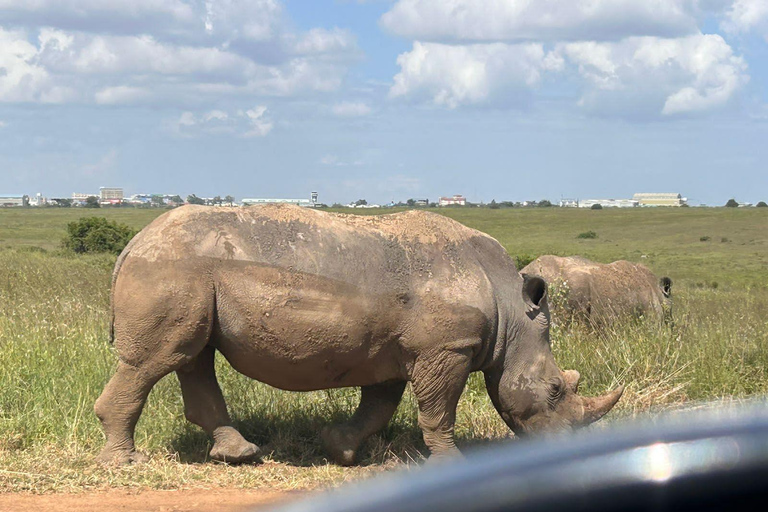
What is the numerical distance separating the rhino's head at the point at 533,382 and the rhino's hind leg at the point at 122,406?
2388 millimetres

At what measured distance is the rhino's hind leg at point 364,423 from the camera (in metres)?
7.63

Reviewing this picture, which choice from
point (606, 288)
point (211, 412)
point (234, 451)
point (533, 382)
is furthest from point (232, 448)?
point (606, 288)

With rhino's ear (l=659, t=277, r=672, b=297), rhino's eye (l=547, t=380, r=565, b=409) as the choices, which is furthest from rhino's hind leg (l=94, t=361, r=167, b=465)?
rhino's ear (l=659, t=277, r=672, b=297)

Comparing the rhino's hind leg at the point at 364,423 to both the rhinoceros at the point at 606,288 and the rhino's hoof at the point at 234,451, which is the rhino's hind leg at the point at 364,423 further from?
the rhinoceros at the point at 606,288

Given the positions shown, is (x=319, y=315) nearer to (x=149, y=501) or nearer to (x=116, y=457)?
(x=149, y=501)

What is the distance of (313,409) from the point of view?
28.0 feet

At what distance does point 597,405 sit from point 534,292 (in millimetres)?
939

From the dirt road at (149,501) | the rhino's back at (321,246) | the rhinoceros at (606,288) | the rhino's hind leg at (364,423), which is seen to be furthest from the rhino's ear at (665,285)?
the dirt road at (149,501)

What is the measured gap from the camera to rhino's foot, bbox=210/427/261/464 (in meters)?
7.33

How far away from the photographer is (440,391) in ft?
23.3

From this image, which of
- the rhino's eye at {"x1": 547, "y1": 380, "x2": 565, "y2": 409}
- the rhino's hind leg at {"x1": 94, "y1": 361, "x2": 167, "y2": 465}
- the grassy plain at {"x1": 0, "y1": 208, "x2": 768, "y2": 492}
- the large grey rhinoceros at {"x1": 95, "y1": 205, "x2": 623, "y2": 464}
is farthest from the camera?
the rhino's eye at {"x1": 547, "y1": 380, "x2": 565, "y2": 409}

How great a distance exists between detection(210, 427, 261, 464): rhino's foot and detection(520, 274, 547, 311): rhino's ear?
2.17 m

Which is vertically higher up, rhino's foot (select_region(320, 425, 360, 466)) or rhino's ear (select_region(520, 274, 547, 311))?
rhino's ear (select_region(520, 274, 547, 311))

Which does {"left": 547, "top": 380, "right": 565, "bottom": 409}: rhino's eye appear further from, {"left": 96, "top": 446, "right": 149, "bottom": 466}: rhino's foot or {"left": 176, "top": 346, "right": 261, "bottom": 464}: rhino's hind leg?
{"left": 96, "top": 446, "right": 149, "bottom": 466}: rhino's foot
